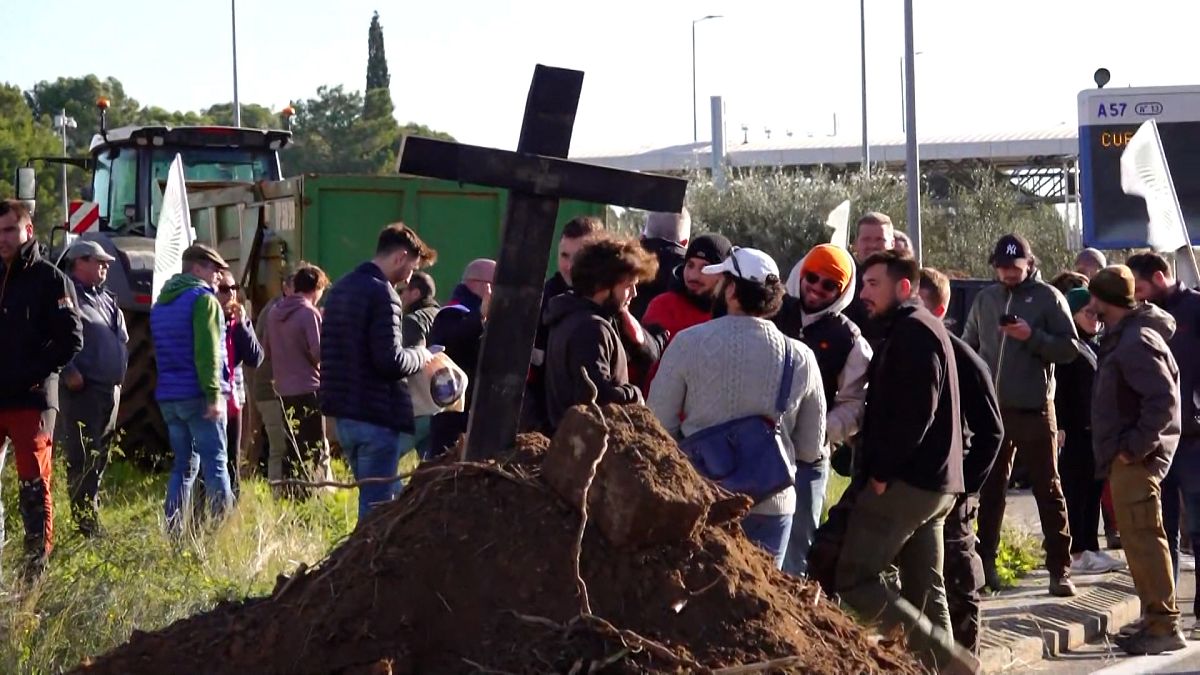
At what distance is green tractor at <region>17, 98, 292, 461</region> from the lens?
42.5ft

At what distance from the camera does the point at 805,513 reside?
6.86 m

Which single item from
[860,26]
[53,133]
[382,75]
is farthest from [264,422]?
[382,75]

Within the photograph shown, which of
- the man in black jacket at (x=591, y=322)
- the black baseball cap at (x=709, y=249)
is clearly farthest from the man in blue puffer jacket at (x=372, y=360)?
the man in black jacket at (x=591, y=322)

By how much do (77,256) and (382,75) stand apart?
242ft

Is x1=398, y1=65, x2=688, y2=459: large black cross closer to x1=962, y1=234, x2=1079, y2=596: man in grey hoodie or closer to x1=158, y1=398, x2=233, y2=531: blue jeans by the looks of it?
x1=158, y1=398, x2=233, y2=531: blue jeans

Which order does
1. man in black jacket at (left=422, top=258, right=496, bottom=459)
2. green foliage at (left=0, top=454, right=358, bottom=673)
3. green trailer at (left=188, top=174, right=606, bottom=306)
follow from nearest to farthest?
green foliage at (left=0, top=454, right=358, bottom=673)
man in black jacket at (left=422, top=258, right=496, bottom=459)
green trailer at (left=188, top=174, right=606, bottom=306)

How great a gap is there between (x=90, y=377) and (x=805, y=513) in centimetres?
459

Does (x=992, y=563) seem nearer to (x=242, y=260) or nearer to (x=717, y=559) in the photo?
(x=717, y=559)

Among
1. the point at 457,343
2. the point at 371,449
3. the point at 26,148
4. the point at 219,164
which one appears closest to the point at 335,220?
the point at 219,164

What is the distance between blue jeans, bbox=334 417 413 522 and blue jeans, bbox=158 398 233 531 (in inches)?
53.0

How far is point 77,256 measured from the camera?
9.70 meters

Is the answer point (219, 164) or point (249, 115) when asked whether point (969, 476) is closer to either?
point (219, 164)

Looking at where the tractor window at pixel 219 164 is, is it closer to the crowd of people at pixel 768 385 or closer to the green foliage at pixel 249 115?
the crowd of people at pixel 768 385

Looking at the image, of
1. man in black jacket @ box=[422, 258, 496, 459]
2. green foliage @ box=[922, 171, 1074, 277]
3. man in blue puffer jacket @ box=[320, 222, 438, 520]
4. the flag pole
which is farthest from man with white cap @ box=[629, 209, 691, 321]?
green foliage @ box=[922, 171, 1074, 277]
